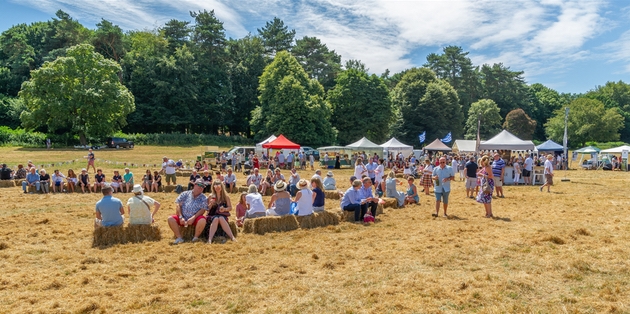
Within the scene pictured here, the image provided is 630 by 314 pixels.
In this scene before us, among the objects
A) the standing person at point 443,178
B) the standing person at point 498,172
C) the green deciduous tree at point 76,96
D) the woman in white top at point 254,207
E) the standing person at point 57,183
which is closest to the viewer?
the woman in white top at point 254,207

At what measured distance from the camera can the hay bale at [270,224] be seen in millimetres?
8938

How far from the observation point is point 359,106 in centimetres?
5375

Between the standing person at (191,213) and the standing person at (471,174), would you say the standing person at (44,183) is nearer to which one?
the standing person at (191,213)

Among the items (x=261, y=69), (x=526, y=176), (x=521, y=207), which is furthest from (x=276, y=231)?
(x=261, y=69)

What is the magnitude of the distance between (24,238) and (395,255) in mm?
7389

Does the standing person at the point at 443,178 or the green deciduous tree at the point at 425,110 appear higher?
the green deciduous tree at the point at 425,110

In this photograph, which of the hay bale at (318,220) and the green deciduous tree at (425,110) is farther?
the green deciduous tree at (425,110)

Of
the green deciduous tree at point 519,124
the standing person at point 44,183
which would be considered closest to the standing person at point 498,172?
the standing person at point 44,183

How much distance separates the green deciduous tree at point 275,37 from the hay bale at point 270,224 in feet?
191

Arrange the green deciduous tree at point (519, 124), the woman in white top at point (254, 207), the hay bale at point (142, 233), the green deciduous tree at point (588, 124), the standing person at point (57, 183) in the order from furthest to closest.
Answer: the green deciduous tree at point (519, 124) < the green deciduous tree at point (588, 124) < the standing person at point (57, 183) < the woman in white top at point (254, 207) < the hay bale at point (142, 233)

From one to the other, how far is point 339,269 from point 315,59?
60061 millimetres

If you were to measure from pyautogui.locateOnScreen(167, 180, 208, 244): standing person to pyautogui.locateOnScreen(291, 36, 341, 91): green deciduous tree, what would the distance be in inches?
2215

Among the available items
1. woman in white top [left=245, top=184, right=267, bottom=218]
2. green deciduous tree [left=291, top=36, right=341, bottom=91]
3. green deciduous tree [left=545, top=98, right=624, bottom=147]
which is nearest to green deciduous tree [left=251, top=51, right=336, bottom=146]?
green deciduous tree [left=291, top=36, right=341, bottom=91]

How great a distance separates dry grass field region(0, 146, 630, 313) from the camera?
5.05m
